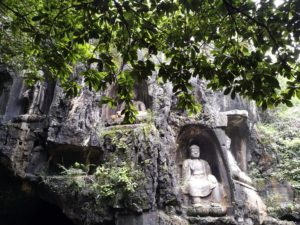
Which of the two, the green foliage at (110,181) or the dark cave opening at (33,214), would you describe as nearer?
the green foliage at (110,181)

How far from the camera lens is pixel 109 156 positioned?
28.2 ft

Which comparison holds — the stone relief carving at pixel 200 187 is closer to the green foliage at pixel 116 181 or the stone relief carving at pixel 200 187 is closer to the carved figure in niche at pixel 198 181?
the carved figure in niche at pixel 198 181

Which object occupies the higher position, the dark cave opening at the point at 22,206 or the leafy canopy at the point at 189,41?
the leafy canopy at the point at 189,41

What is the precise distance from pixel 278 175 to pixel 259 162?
833 millimetres

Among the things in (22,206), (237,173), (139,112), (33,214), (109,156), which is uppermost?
(139,112)

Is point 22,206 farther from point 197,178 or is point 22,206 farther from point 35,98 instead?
point 197,178

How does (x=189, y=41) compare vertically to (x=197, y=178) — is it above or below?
above

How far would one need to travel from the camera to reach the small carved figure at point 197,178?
932 centimetres

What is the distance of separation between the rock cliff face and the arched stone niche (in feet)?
0.10

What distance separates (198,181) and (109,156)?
2.78 metres

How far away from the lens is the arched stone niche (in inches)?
387

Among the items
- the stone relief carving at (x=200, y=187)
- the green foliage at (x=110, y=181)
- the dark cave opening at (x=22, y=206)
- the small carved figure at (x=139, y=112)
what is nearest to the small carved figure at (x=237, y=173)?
the stone relief carving at (x=200, y=187)

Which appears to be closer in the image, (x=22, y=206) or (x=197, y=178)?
(x=22, y=206)

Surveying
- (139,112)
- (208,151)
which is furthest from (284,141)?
(139,112)
